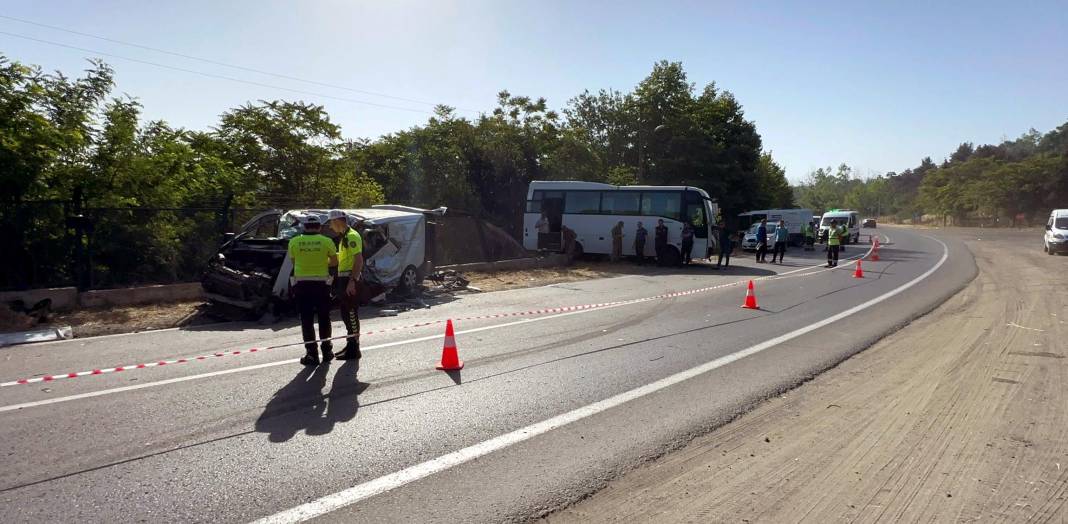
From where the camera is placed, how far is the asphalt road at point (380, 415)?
13.1 feet

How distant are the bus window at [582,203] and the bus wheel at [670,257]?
10.4 feet

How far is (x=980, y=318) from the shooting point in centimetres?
1191

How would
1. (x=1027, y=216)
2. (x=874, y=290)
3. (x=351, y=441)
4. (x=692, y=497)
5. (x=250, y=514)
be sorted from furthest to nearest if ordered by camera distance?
1. (x=1027, y=216)
2. (x=874, y=290)
3. (x=351, y=441)
4. (x=692, y=497)
5. (x=250, y=514)

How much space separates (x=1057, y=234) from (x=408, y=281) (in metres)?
30.5

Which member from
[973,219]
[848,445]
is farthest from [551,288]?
[973,219]

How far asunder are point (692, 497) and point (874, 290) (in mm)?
14692

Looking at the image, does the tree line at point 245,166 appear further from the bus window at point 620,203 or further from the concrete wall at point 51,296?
the bus window at point 620,203

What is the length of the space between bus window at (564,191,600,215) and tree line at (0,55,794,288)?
19.2 feet

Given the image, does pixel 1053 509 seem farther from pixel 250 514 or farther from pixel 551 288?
pixel 551 288

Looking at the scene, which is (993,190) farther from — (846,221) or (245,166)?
(245,166)

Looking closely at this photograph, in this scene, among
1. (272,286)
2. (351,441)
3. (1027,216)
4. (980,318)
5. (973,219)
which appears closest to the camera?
(351,441)

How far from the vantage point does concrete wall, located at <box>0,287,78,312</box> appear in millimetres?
10969

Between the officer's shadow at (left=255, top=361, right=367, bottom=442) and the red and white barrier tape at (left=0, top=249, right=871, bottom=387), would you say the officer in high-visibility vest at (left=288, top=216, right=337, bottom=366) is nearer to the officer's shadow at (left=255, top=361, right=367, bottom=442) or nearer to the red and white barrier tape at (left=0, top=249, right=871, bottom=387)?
the red and white barrier tape at (left=0, top=249, right=871, bottom=387)

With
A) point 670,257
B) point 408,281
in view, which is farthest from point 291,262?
point 670,257
